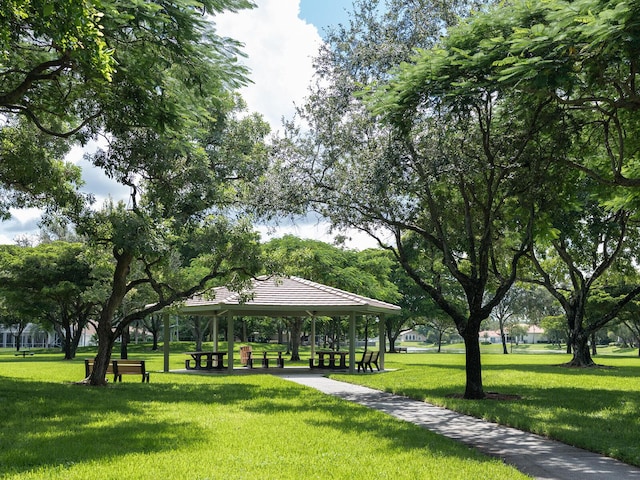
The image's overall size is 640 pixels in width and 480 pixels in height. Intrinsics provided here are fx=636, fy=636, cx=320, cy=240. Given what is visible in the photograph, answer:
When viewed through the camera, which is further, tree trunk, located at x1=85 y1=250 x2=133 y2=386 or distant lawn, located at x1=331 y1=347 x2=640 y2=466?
tree trunk, located at x1=85 y1=250 x2=133 y2=386

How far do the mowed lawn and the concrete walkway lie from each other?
0.47m

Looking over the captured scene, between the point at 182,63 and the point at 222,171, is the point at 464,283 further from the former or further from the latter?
the point at 222,171

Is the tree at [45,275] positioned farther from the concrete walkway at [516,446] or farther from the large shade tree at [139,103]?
the concrete walkway at [516,446]

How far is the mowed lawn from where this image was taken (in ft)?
24.3

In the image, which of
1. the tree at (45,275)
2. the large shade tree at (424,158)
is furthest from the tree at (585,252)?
the tree at (45,275)

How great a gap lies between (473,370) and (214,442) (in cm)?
878

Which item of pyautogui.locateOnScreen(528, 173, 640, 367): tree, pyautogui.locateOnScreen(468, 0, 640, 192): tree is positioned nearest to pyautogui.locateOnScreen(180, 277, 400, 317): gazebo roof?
pyautogui.locateOnScreen(528, 173, 640, 367): tree

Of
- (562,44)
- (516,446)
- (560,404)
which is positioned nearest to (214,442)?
(516,446)

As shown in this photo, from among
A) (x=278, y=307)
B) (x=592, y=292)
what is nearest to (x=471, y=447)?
(x=278, y=307)

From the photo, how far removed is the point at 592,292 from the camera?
40156 millimetres

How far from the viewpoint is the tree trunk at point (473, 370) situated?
16.0 metres

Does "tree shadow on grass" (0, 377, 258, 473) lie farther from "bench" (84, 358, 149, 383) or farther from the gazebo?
the gazebo

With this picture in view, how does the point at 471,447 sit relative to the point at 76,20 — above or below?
below

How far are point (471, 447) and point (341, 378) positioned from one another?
13801mm
